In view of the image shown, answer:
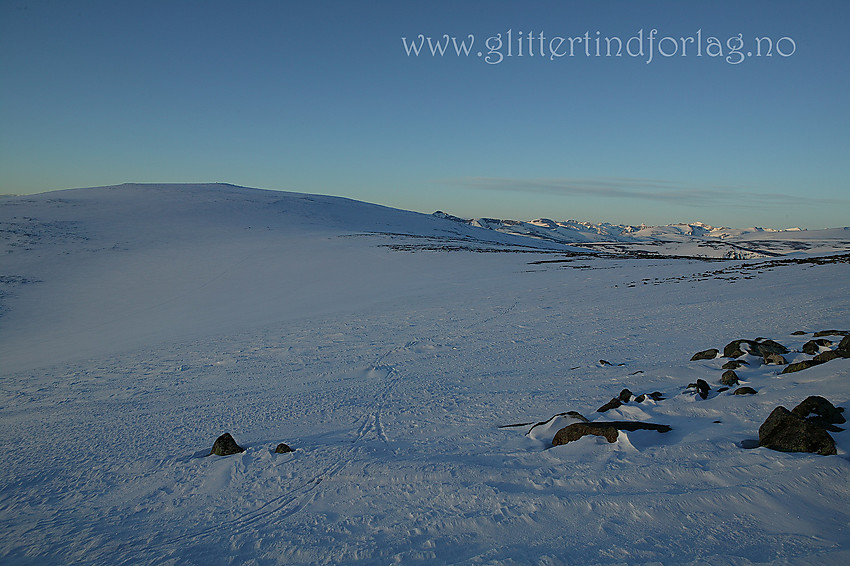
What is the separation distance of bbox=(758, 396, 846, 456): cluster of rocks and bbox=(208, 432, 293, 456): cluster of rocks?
5.97 m

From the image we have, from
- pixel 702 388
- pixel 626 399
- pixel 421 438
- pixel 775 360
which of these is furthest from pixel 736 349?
pixel 421 438

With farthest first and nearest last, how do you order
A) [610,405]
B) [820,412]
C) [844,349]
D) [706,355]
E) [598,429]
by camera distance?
1. [706,355]
2. [844,349]
3. [610,405]
4. [598,429]
5. [820,412]

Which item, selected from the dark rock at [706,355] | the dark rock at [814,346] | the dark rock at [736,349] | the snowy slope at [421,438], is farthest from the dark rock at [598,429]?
the dark rock at [814,346]

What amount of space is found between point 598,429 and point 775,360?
14.7 feet

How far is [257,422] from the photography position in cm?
764

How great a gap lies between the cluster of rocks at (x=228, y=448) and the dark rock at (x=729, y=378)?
22.4 feet

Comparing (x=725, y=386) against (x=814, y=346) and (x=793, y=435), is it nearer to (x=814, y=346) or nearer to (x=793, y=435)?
(x=793, y=435)

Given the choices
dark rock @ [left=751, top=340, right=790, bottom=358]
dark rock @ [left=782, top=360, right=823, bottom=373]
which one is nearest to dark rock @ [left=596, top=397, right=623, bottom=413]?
dark rock @ [left=782, top=360, right=823, bottom=373]

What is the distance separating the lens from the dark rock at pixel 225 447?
6.27m

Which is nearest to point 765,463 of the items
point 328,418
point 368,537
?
point 368,537

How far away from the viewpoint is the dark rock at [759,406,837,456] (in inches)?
176

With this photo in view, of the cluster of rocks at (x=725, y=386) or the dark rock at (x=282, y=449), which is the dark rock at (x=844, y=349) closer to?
the cluster of rocks at (x=725, y=386)

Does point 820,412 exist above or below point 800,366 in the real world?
above

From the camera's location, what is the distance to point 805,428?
4.59 metres
